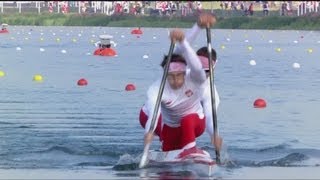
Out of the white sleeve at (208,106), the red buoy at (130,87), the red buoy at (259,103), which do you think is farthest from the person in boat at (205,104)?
the red buoy at (130,87)

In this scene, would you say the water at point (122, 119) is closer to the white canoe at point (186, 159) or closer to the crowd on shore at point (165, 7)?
the white canoe at point (186, 159)

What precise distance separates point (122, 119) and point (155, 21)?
55208 mm

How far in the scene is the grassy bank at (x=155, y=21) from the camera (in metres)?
67.2

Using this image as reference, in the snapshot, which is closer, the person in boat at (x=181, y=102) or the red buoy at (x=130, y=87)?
the person in boat at (x=181, y=102)

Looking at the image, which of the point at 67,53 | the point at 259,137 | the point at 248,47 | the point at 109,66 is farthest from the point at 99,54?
the point at 259,137

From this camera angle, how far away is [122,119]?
18.6 metres

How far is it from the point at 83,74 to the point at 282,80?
15.2 ft

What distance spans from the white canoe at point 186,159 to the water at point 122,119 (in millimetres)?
189

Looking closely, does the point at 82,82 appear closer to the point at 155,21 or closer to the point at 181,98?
the point at 181,98

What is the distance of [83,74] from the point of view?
92.8 feet

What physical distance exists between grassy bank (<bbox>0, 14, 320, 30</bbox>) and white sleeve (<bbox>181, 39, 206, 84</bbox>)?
52.5 m

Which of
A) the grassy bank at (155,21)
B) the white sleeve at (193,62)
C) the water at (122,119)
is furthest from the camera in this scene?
the grassy bank at (155,21)

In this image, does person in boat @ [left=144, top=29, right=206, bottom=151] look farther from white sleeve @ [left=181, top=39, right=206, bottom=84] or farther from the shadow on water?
the shadow on water

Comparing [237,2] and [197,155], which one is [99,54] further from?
[237,2]
